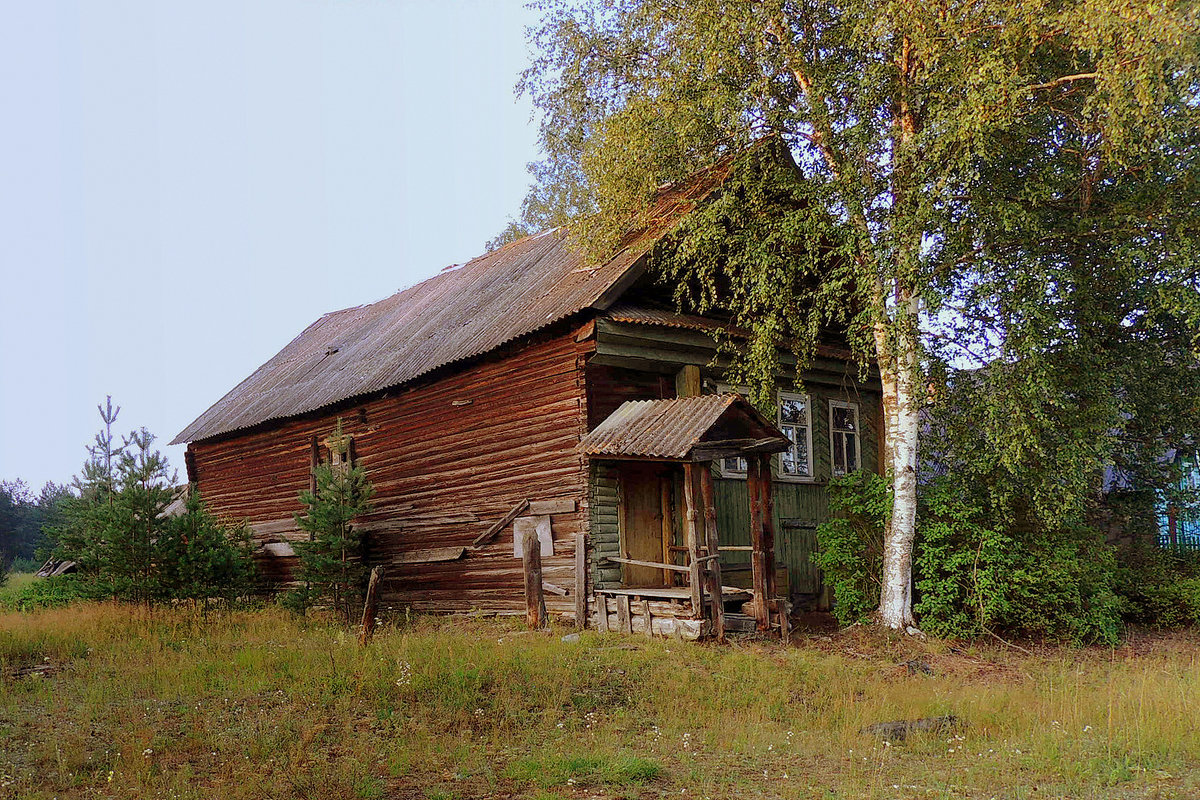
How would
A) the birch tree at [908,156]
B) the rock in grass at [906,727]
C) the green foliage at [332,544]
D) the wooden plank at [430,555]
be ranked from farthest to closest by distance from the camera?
the wooden plank at [430,555] < the green foliage at [332,544] < the birch tree at [908,156] < the rock in grass at [906,727]

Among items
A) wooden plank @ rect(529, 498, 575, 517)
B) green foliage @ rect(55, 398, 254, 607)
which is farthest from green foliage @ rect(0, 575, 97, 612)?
wooden plank @ rect(529, 498, 575, 517)

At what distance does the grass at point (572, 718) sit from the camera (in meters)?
6.47

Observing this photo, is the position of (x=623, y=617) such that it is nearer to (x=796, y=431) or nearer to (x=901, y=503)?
(x=901, y=503)

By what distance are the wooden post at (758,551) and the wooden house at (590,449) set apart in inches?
1.0

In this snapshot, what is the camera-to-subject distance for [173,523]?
14.8 m

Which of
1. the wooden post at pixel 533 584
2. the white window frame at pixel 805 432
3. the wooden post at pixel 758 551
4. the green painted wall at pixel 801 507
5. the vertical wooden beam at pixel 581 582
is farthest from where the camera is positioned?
the white window frame at pixel 805 432

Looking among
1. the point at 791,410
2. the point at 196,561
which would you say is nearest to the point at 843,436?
Result: the point at 791,410

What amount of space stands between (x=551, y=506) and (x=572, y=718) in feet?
18.6

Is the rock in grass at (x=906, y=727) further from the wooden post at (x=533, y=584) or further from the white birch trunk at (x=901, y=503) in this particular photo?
the wooden post at (x=533, y=584)

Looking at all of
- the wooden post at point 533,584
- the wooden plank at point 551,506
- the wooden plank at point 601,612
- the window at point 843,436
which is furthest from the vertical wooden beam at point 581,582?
the window at point 843,436

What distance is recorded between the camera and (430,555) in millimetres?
16047

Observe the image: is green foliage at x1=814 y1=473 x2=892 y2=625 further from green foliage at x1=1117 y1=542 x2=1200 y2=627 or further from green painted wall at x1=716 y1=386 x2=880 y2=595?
green foliage at x1=1117 y1=542 x2=1200 y2=627

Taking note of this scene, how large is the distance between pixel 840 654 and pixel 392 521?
8743mm

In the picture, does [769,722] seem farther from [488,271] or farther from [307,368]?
[307,368]
